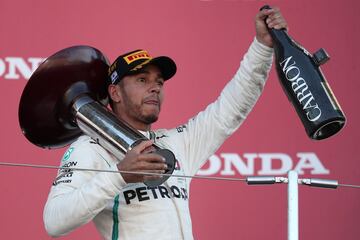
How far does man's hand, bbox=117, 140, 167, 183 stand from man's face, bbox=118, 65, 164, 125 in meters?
0.28

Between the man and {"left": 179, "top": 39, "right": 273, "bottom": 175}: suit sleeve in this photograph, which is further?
{"left": 179, "top": 39, "right": 273, "bottom": 175}: suit sleeve

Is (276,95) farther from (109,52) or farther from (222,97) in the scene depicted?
(222,97)

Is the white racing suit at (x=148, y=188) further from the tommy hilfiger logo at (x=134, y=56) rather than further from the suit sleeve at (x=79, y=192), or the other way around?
the tommy hilfiger logo at (x=134, y=56)

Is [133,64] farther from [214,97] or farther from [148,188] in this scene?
[214,97]

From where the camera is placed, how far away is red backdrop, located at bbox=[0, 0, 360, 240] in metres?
3.15

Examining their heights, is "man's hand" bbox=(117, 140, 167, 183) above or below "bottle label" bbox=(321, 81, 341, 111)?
below

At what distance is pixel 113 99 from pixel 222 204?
728 millimetres

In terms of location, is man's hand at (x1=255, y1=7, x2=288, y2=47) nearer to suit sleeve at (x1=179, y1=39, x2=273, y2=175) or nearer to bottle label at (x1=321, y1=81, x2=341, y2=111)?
suit sleeve at (x1=179, y1=39, x2=273, y2=175)

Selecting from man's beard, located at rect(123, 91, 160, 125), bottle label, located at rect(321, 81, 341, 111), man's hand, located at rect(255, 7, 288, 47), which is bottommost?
bottle label, located at rect(321, 81, 341, 111)

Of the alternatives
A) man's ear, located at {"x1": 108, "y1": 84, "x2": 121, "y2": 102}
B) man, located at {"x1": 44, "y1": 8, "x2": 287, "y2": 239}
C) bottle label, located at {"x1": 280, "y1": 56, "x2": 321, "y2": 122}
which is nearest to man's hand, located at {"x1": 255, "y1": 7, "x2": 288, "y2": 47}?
man, located at {"x1": 44, "y1": 8, "x2": 287, "y2": 239}

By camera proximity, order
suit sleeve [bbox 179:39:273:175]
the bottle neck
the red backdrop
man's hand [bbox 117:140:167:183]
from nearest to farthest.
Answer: man's hand [bbox 117:140:167:183] → the bottle neck → suit sleeve [bbox 179:39:273:175] → the red backdrop

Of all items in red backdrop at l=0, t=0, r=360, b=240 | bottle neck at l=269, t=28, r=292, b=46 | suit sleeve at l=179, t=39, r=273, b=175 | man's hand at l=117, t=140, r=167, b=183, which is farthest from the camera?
red backdrop at l=0, t=0, r=360, b=240

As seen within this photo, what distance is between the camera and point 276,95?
327 cm

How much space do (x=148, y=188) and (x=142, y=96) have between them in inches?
8.7
